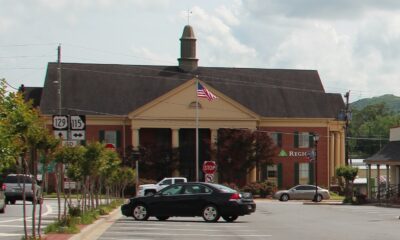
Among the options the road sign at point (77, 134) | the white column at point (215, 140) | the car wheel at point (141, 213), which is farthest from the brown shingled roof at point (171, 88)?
the road sign at point (77, 134)

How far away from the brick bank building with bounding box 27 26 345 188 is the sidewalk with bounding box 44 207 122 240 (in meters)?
46.0

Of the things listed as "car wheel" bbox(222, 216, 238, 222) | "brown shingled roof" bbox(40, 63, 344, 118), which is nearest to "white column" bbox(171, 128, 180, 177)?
"brown shingled roof" bbox(40, 63, 344, 118)

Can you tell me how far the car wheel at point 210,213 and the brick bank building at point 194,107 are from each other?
45932mm

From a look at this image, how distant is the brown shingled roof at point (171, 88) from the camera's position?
78250 mm

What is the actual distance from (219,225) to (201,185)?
106 inches

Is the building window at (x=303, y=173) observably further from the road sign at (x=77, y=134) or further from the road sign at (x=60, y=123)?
the road sign at (x=60, y=123)

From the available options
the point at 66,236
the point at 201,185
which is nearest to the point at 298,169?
the point at 201,185

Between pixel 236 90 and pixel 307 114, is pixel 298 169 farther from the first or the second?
pixel 236 90

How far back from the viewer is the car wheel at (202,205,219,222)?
2747 centimetres

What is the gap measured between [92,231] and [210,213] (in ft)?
20.4

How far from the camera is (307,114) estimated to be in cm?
7975

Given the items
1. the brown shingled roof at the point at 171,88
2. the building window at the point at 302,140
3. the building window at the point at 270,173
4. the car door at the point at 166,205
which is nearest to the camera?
the car door at the point at 166,205

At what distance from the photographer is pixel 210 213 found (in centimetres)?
2750

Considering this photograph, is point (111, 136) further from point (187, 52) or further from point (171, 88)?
point (187, 52)
